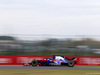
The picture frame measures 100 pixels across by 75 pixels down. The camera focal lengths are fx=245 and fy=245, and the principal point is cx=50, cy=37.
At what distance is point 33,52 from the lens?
61.2 feet

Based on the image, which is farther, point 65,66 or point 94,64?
point 94,64

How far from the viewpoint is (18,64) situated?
1905 centimetres

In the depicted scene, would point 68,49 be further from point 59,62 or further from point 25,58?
point 25,58

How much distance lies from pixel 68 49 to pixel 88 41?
5.35ft

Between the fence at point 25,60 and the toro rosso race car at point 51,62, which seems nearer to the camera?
the toro rosso race car at point 51,62

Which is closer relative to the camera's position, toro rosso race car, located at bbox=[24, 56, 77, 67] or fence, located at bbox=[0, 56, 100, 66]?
toro rosso race car, located at bbox=[24, 56, 77, 67]

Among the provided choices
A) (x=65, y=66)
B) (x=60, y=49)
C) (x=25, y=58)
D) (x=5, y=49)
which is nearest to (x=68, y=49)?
A: (x=60, y=49)

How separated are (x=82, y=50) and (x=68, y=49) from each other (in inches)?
42.3

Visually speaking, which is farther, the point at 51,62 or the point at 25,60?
the point at 25,60

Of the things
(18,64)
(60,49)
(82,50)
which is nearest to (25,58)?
(18,64)

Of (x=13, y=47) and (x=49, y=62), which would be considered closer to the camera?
(x=49, y=62)

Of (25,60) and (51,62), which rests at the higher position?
(25,60)

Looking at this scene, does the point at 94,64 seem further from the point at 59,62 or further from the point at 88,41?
the point at 59,62

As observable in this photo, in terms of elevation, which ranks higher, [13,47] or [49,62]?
[13,47]
